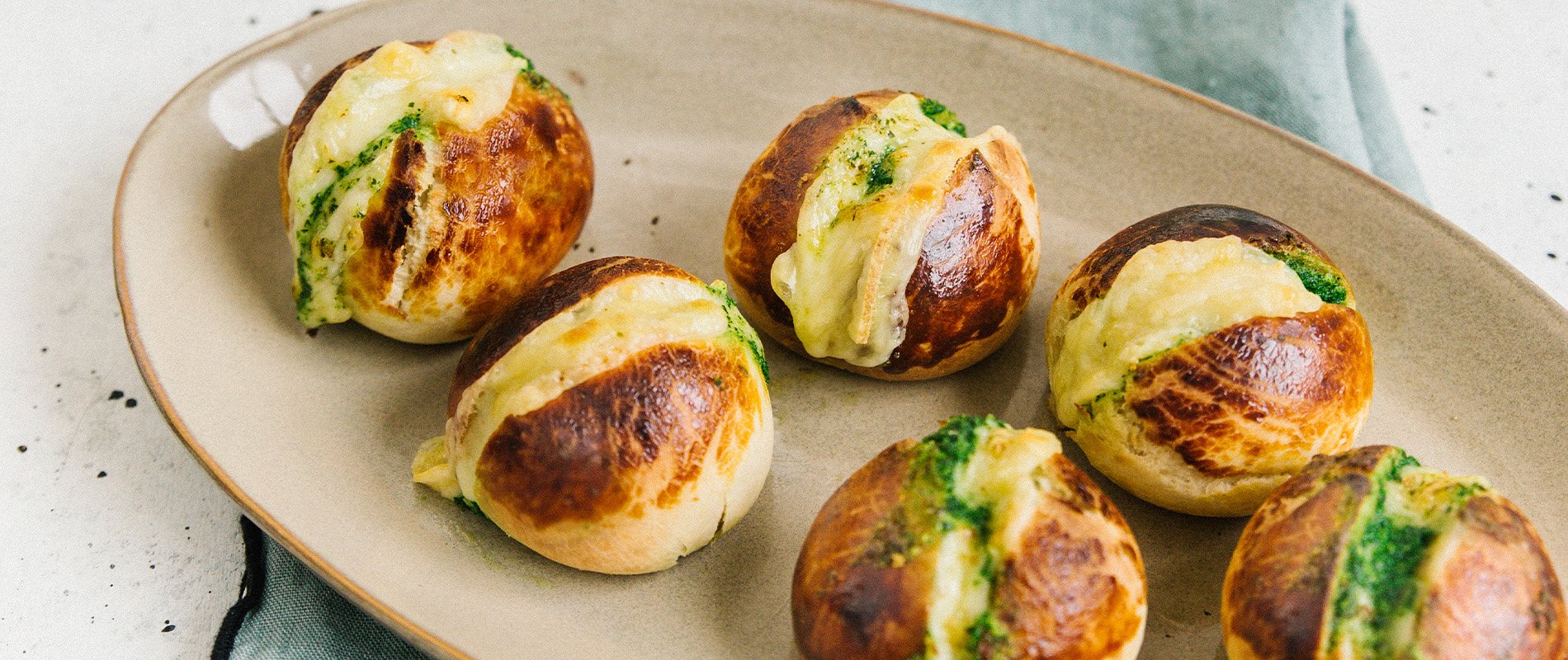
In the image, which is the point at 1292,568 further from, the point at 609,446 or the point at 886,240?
the point at 609,446

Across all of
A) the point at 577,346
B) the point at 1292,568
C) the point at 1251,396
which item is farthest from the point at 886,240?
the point at 1292,568

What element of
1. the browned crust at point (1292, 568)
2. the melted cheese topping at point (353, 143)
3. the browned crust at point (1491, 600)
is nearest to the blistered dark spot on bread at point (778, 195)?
the melted cheese topping at point (353, 143)

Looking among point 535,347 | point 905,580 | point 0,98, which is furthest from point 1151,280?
point 0,98

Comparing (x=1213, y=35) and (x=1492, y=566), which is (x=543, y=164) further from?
(x=1213, y=35)

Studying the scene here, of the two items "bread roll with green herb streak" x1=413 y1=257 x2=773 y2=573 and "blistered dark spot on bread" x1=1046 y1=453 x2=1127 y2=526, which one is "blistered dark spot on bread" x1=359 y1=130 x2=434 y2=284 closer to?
"bread roll with green herb streak" x1=413 y1=257 x2=773 y2=573

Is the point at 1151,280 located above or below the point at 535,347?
above
